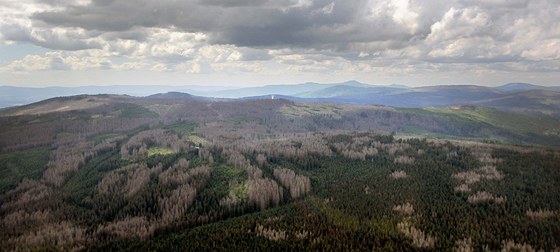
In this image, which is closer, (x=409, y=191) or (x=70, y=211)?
(x=409, y=191)

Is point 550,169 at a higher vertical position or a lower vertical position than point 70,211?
higher

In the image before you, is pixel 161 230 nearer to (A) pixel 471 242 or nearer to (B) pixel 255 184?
(B) pixel 255 184

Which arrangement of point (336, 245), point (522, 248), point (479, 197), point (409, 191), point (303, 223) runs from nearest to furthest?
1. point (522, 248)
2. point (336, 245)
3. point (303, 223)
4. point (479, 197)
5. point (409, 191)

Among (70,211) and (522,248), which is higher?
(522,248)

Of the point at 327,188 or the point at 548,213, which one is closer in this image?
the point at 548,213

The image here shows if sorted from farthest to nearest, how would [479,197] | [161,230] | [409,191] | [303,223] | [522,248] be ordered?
Result: [409,191] < [479,197] < [161,230] < [303,223] < [522,248]

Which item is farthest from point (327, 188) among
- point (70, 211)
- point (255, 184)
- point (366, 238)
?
point (70, 211)

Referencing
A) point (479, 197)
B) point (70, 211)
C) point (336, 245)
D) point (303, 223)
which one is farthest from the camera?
point (70, 211)

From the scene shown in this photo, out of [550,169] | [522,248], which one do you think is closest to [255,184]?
[522,248]

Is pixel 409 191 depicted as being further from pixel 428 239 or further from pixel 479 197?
pixel 428 239
